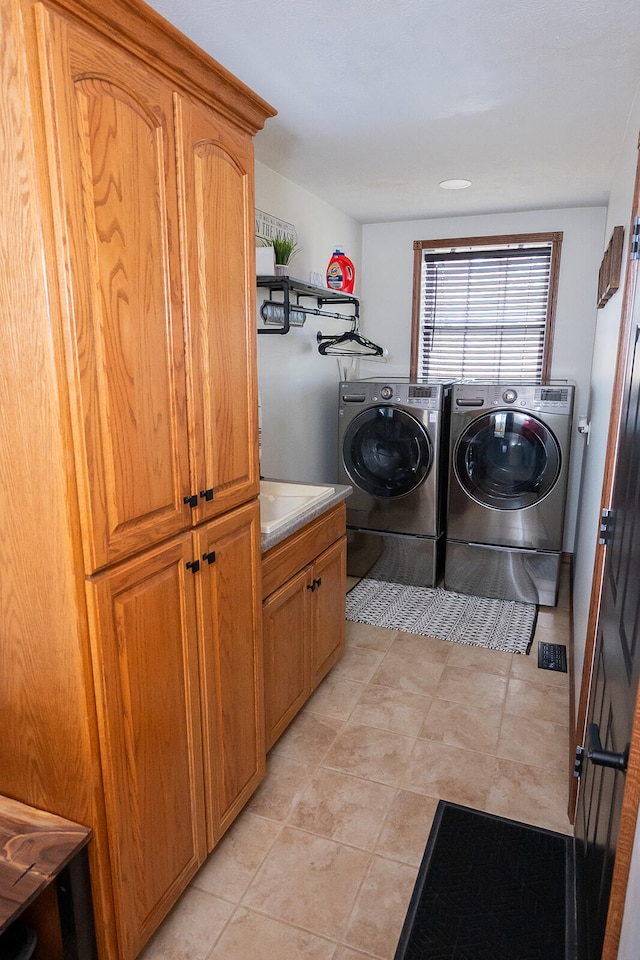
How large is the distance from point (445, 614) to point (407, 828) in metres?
1.64

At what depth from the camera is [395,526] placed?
149 inches

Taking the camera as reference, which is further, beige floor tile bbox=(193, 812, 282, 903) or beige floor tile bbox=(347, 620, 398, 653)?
beige floor tile bbox=(347, 620, 398, 653)

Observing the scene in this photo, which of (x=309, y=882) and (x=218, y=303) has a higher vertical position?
(x=218, y=303)

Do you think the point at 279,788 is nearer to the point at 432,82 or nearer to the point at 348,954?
the point at 348,954

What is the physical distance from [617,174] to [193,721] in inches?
115

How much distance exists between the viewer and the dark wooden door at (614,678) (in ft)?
3.30

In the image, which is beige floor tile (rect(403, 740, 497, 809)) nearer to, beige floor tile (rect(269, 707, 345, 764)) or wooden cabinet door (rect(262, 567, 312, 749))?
beige floor tile (rect(269, 707, 345, 764))

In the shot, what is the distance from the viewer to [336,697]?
2629mm

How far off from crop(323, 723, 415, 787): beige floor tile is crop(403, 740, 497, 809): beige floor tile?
36 millimetres

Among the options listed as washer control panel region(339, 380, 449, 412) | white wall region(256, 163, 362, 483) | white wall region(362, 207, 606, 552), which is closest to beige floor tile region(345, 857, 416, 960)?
white wall region(256, 163, 362, 483)

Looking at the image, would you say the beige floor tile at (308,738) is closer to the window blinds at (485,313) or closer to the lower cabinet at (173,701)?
the lower cabinet at (173,701)

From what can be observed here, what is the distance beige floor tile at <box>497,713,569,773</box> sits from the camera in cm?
224

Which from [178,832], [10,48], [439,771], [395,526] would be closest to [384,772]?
[439,771]

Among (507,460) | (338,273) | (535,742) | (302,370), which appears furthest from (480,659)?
(338,273)
